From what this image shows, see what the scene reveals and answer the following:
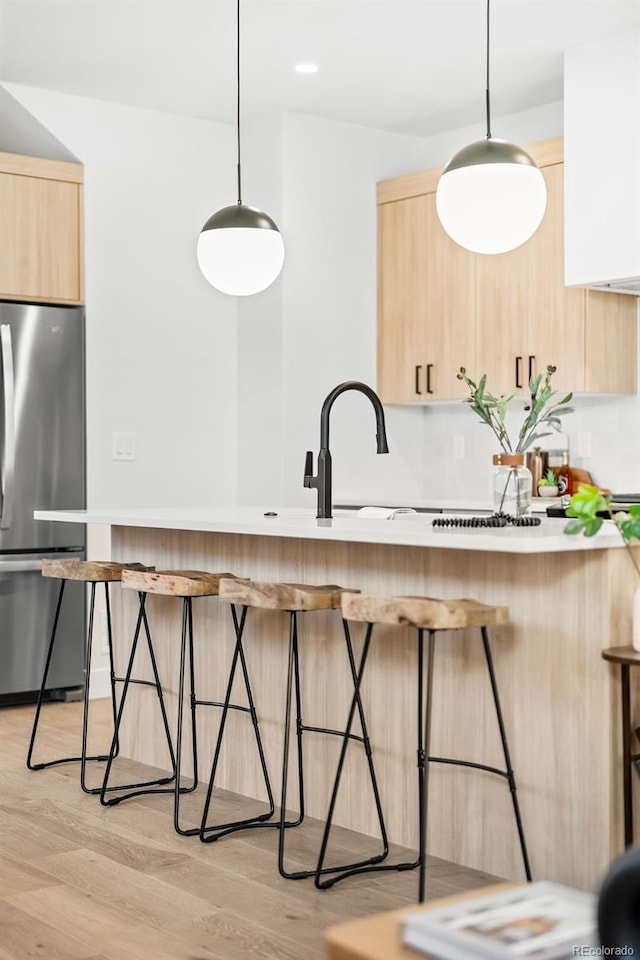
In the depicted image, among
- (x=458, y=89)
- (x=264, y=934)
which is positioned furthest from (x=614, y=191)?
(x=264, y=934)

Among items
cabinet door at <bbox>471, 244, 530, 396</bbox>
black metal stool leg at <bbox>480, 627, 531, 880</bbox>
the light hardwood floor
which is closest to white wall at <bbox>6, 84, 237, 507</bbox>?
cabinet door at <bbox>471, 244, 530, 396</bbox>

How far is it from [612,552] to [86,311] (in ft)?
11.2

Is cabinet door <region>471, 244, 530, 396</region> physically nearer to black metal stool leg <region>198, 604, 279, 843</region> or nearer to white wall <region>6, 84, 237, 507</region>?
white wall <region>6, 84, 237, 507</region>

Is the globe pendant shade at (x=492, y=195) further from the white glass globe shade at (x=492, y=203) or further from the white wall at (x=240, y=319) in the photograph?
the white wall at (x=240, y=319)

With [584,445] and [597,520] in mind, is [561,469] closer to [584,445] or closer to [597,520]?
[584,445]

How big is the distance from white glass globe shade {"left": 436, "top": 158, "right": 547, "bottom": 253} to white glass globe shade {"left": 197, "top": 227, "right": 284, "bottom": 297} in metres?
0.75

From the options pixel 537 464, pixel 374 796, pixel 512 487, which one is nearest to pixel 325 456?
pixel 512 487

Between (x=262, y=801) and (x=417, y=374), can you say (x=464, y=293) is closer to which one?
(x=417, y=374)

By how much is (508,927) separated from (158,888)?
1.63m

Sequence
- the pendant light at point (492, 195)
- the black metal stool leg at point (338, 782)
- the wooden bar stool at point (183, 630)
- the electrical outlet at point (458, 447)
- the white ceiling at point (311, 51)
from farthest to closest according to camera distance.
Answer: the electrical outlet at point (458, 447) < the white ceiling at point (311, 51) < the wooden bar stool at point (183, 630) < the pendant light at point (492, 195) < the black metal stool leg at point (338, 782)

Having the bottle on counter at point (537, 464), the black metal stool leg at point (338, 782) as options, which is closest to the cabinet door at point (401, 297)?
the bottle on counter at point (537, 464)

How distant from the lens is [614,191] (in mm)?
4824

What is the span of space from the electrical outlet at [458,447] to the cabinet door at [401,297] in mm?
338

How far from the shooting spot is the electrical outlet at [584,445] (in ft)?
18.2
